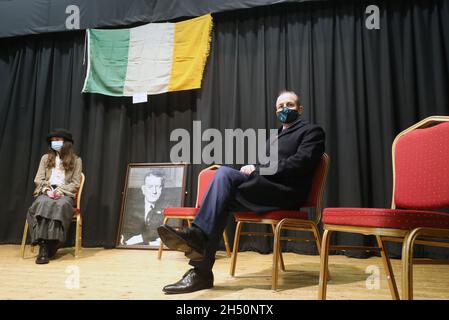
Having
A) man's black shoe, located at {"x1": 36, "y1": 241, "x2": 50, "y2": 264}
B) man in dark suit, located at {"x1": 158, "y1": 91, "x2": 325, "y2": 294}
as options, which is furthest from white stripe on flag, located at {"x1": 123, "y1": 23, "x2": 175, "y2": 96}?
man in dark suit, located at {"x1": 158, "y1": 91, "x2": 325, "y2": 294}

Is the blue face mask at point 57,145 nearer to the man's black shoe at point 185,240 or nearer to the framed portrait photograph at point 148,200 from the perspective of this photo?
the framed portrait photograph at point 148,200

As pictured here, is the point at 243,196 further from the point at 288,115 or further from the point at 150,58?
the point at 150,58

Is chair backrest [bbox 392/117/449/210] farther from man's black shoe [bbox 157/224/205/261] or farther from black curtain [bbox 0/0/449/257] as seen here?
black curtain [bbox 0/0/449/257]

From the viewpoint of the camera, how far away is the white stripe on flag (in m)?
3.55

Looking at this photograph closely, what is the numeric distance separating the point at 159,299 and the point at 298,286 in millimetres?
738

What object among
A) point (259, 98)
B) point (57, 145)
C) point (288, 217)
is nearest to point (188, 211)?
point (288, 217)

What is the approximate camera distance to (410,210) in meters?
1.18

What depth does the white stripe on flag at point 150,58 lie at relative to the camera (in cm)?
355

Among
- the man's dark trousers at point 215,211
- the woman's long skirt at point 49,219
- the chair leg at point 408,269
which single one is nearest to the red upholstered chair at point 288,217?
the man's dark trousers at point 215,211

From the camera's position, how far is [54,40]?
406 cm

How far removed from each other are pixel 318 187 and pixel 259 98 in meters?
1.66

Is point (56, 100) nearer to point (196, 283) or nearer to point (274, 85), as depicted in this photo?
point (274, 85)

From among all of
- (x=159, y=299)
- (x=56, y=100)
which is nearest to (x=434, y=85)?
(x=159, y=299)

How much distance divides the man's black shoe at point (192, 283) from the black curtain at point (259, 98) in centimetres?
149
